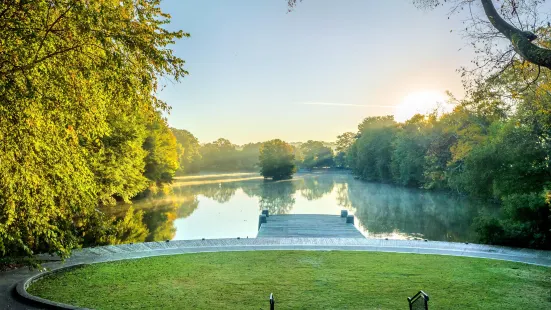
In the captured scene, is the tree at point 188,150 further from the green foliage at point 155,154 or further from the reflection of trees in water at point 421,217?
the reflection of trees in water at point 421,217

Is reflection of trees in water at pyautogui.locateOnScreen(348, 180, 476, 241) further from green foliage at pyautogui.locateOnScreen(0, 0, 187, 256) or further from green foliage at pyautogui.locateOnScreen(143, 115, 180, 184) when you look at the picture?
green foliage at pyautogui.locateOnScreen(143, 115, 180, 184)

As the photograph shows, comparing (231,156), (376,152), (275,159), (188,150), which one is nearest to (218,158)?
(231,156)

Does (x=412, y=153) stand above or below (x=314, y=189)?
above

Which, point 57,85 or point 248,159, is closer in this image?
point 57,85

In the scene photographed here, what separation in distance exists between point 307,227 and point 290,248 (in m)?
7.94

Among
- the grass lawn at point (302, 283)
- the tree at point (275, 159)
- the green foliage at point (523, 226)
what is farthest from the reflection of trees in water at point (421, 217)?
the tree at point (275, 159)

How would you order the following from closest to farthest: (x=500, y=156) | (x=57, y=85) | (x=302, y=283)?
(x=57, y=85) → (x=302, y=283) → (x=500, y=156)

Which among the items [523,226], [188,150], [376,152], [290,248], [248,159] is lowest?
[290,248]

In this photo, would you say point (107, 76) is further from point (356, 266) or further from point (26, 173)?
point (356, 266)

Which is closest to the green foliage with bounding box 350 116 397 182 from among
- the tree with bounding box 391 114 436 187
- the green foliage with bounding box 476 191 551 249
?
the tree with bounding box 391 114 436 187

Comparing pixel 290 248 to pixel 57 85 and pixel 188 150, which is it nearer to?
pixel 57 85

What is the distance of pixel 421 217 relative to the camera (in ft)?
88.6

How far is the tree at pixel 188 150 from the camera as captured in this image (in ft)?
329

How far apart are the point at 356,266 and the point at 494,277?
2949 mm
